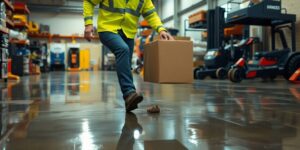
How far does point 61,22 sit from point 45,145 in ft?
80.2

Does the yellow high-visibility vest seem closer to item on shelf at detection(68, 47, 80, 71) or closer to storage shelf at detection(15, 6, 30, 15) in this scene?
storage shelf at detection(15, 6, 30, 15)

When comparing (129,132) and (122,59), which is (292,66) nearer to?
(122,59)

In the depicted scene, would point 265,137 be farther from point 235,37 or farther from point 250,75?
point 235,37

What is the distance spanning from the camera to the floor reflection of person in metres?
1.66

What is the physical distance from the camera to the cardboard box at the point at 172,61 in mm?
2721

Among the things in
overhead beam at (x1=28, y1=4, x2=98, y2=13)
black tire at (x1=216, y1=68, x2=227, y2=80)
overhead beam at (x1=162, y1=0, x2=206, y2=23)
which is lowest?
black tire at (x1=216, y1=68, x2=227, y2=80)

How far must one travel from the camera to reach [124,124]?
226 cm

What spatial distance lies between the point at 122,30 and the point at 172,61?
1.74 feet

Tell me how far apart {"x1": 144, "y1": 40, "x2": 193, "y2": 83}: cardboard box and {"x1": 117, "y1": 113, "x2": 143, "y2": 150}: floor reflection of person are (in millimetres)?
402

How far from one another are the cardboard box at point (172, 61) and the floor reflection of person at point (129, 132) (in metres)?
0.40

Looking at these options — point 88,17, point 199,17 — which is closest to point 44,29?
point 199,17

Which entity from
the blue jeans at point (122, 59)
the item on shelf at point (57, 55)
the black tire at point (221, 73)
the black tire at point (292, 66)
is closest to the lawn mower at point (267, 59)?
the black tire at point (292, 66)

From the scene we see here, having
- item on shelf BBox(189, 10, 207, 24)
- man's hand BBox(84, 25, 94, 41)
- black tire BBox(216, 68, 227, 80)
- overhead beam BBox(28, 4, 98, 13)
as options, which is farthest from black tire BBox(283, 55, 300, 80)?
overhead beam BBox(28, 4, 98, 13)

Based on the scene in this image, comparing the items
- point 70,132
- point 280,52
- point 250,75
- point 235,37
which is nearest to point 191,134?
point 70,132
